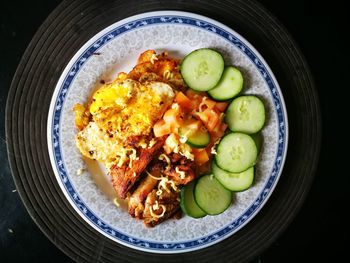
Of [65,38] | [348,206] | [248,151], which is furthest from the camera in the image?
[348,206]

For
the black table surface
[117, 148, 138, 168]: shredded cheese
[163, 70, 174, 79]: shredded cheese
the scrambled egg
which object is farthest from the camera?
the black table surface

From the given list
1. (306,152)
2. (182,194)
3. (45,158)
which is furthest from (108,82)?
(306,152)

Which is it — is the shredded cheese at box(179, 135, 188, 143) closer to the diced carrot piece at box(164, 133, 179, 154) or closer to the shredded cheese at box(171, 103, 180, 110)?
the diced carrot piece at box(164, 133, 179, 154)

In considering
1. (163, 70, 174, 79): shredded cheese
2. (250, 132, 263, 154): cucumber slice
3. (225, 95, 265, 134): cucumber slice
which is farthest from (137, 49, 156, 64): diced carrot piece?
(250, 132, 263, 154): cucumber slice

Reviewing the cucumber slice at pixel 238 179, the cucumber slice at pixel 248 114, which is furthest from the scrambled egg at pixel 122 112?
the cucumber slice at pixel 238 179

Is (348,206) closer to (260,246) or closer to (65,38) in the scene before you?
(260,246)

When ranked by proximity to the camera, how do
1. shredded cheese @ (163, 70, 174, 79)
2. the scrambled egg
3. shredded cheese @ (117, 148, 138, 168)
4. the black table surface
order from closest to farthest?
1. the scrambled egg
2. shredded cheese @ (117, 148, 138, 168)
3. shredded cheese @ (163, 70, 174, 79)
4. the black table surface

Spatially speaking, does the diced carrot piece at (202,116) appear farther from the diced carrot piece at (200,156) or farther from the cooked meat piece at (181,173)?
the cooked meat piece at (181,173)
